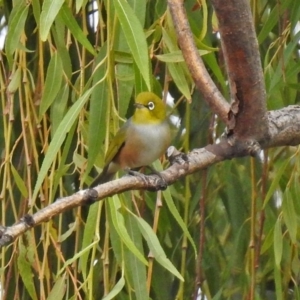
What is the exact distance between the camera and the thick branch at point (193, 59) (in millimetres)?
1106

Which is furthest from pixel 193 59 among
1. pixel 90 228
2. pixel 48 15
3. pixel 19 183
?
pixel 19 183

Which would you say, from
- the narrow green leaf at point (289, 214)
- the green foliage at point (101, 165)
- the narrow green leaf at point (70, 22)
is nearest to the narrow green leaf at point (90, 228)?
the green foliage at point (101, 165)

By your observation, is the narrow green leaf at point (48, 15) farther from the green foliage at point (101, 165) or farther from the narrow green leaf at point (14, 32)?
the narrow green leaf at point (14, 32)

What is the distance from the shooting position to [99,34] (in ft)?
4.77

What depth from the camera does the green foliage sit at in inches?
48.6

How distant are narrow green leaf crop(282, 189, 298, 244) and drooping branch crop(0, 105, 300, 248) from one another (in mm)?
250

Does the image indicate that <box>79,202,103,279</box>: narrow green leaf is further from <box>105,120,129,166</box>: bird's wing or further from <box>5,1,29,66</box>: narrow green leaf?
<box>5,1,29,66</box>: narrow green leaf

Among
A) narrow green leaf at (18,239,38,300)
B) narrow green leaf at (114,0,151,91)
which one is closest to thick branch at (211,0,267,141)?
narrow green leaf at (114,0,151,91)

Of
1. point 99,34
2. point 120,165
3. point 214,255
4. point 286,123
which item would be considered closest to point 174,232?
point 214,255

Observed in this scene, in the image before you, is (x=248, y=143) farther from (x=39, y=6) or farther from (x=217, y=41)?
(x=217, y=41)

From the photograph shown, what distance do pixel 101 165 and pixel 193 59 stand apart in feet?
1.04

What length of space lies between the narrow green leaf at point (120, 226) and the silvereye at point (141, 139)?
0.17 meters

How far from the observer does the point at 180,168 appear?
3.53 feet

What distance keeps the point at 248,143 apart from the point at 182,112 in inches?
25.4
